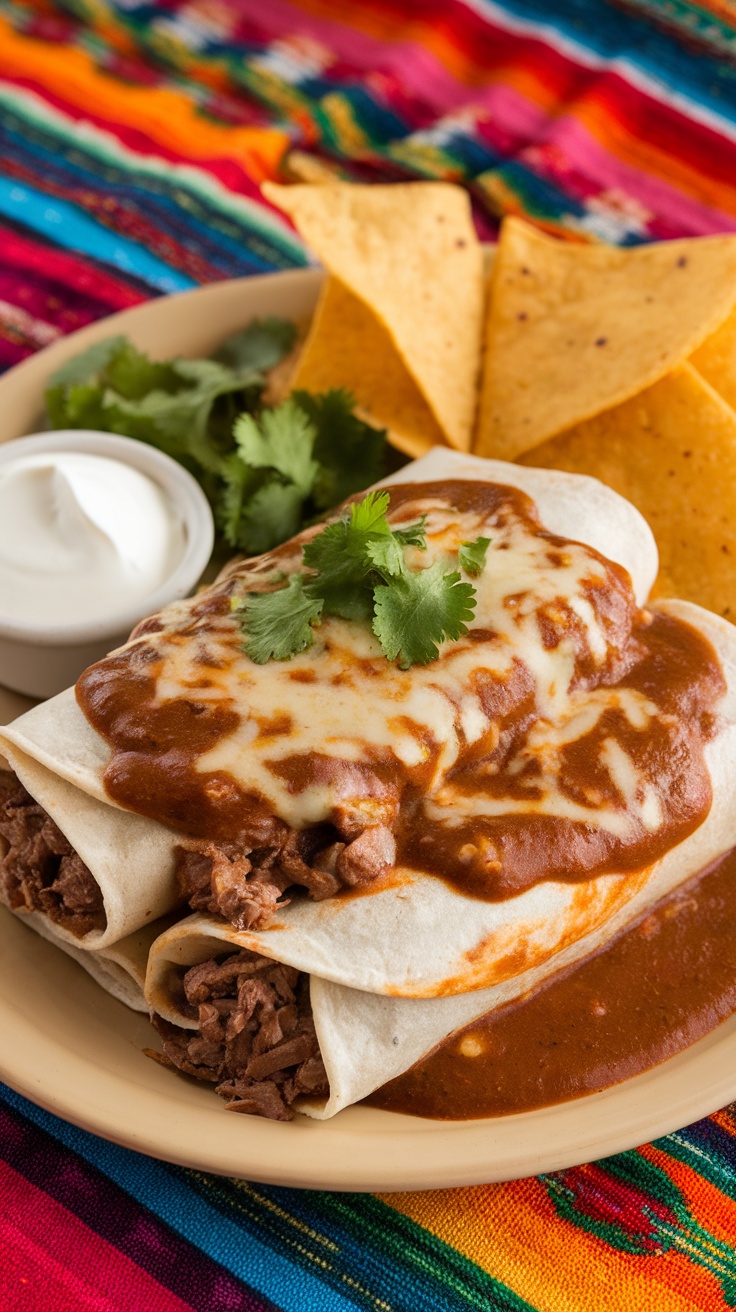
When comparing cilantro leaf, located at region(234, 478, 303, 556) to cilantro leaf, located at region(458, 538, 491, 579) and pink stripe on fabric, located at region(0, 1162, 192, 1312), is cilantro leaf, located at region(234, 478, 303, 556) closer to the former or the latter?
cilantro leaf, located at region(458, 538, 491, 579)

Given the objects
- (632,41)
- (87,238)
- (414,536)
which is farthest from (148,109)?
(414,536)

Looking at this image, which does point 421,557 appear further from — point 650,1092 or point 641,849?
point 650,1092

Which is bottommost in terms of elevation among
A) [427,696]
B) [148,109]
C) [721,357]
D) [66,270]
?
[66,270]

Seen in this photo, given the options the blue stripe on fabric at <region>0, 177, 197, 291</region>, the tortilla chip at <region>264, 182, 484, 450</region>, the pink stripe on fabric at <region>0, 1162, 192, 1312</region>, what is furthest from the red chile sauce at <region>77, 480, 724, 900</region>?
the blue stripe on fabric at <region>0, 177, 197, 291</region>

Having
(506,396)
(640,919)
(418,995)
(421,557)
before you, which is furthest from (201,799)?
(506,396)

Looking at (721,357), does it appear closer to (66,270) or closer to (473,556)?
(473,556)

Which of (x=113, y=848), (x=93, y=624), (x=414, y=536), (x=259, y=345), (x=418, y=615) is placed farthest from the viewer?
(x=259, y=345)

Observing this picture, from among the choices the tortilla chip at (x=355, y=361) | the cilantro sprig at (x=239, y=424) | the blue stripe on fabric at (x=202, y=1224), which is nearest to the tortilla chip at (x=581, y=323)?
the tortilla chip at (x=355, y=361)
